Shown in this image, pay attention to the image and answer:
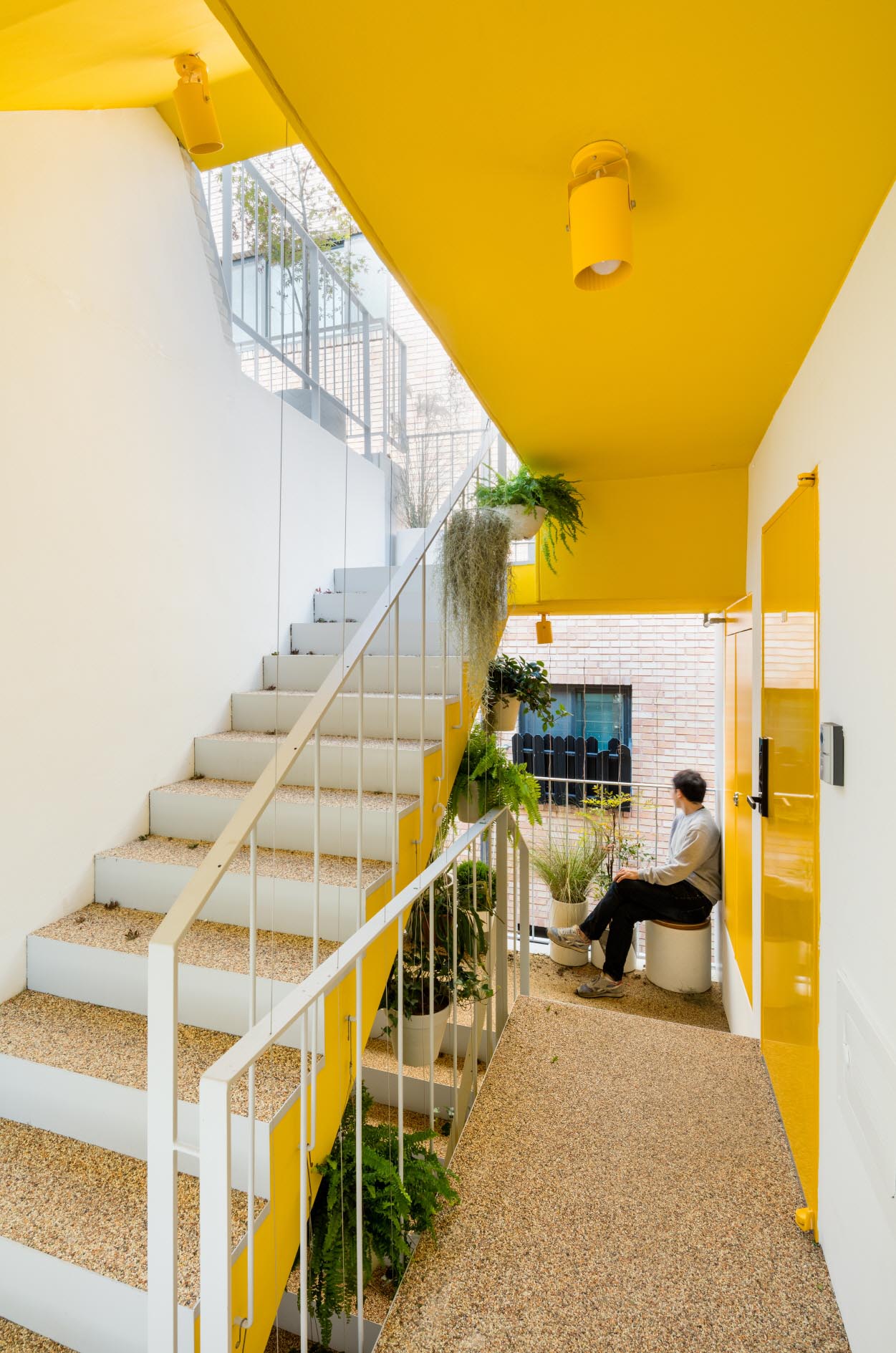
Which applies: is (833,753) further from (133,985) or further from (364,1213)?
(133,985)

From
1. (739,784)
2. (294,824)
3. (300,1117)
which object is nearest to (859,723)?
(300,1117)

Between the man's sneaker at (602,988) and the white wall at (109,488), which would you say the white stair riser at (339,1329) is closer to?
the white wall at (109,488)

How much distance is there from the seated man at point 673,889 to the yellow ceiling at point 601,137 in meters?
2.57

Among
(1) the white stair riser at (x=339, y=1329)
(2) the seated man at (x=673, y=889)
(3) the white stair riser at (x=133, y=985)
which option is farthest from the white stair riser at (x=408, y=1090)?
(2) the seated man at (x=673, y=889)

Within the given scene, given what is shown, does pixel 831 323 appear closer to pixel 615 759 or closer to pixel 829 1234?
pixel 829 1234

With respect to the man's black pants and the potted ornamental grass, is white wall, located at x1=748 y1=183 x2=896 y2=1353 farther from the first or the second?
the potted ornamental grass

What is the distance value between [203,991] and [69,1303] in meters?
0.62

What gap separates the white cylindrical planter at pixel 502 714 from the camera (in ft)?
9.56

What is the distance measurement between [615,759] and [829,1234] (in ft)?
10.1

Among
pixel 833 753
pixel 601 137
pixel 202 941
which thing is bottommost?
pixel 202 941

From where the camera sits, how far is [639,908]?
3.82m

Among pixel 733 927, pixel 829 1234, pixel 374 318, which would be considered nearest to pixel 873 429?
pixel 374 318

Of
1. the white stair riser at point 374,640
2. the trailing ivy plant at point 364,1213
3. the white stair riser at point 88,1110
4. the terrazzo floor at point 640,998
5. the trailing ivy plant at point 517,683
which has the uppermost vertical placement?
the white stair riser at point 374,640

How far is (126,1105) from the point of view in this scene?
153cm
